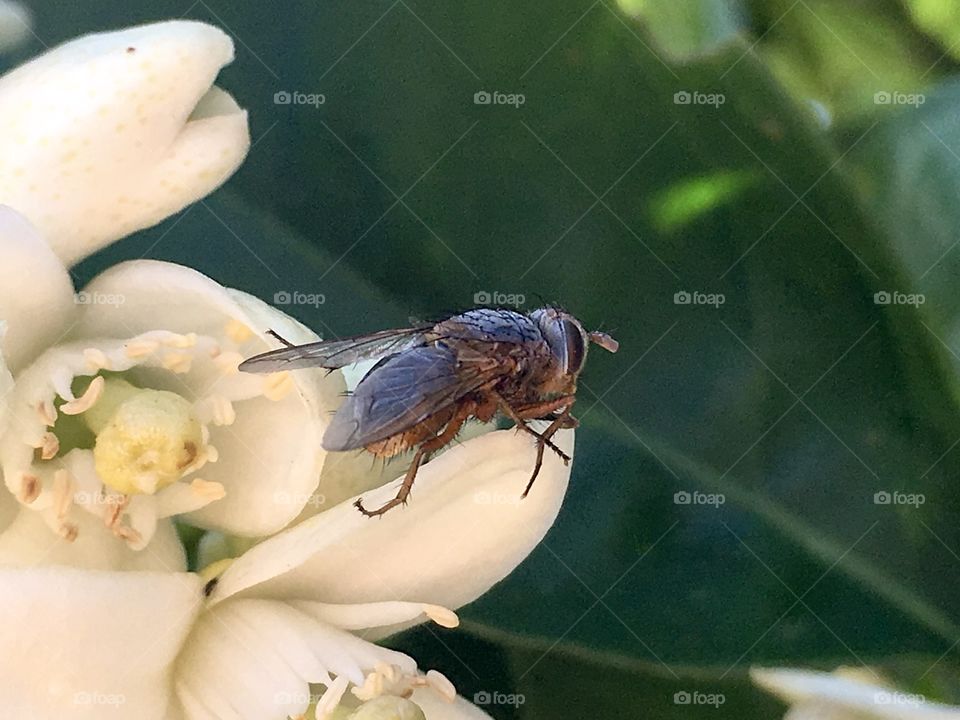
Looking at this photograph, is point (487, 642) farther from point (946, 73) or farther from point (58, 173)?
point (946, 73)

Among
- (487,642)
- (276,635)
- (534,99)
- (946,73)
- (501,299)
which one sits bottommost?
(487,642)

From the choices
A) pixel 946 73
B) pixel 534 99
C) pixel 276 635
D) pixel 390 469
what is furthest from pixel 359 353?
pixel 946 73
